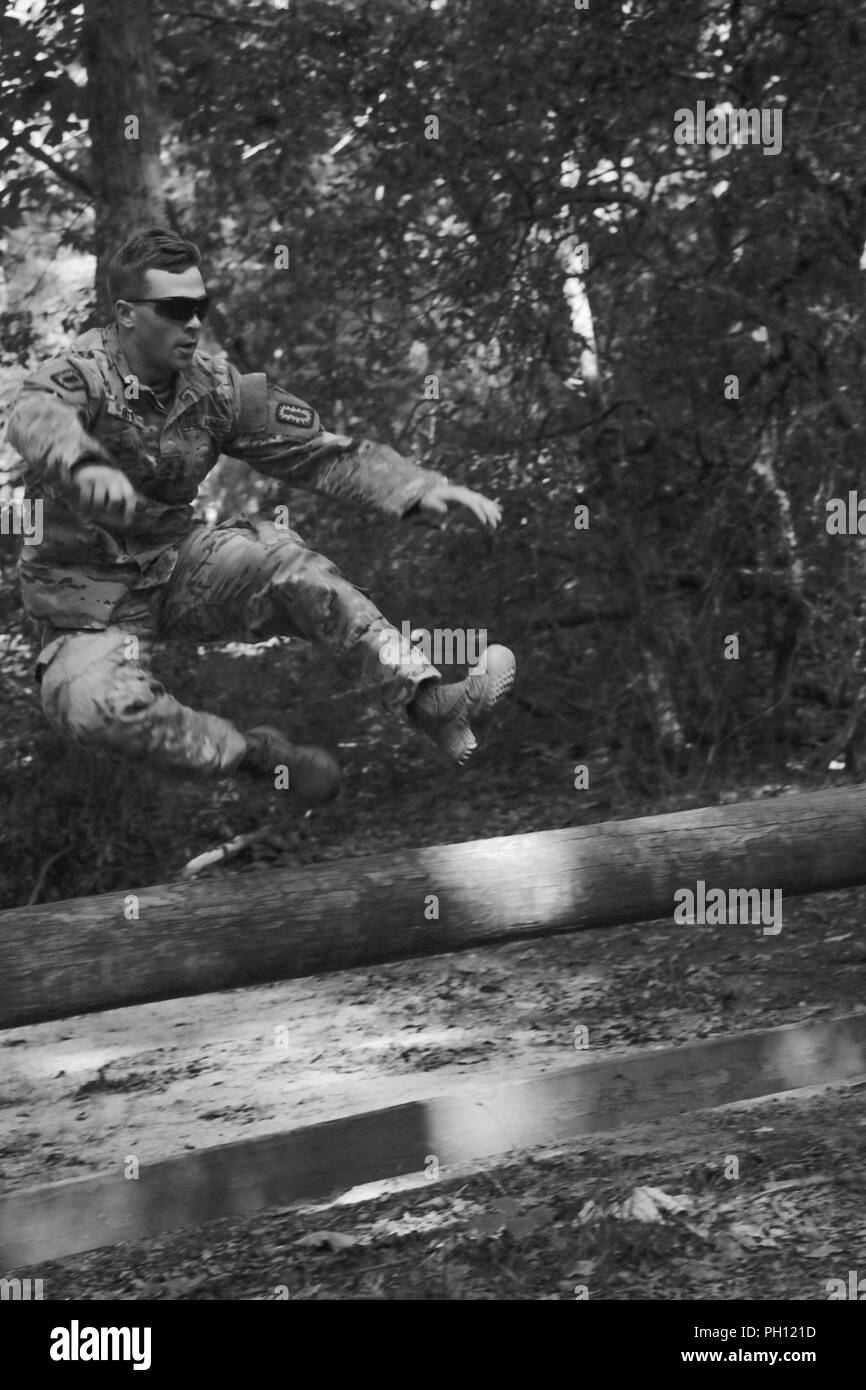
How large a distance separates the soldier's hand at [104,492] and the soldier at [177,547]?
2 cm

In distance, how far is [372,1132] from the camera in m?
3.71

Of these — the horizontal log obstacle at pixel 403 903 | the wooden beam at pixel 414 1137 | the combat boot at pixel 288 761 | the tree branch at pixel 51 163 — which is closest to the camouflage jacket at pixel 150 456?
the combat boot at pixel 288 761

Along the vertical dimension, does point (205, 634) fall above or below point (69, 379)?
below

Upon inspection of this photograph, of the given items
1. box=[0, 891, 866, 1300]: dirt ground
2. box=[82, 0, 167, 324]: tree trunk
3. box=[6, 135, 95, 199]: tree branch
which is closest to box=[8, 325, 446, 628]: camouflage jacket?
box=[0, 891, 866, 1300]: dirt ground

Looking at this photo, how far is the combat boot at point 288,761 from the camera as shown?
4.13 metres

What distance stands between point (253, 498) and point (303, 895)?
6793 millimetres

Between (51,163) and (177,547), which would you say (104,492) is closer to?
(177,547)

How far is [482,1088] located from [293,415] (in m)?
1.89

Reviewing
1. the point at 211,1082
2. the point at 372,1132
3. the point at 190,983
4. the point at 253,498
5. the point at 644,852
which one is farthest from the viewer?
the point at 253,498

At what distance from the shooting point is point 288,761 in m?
4.14

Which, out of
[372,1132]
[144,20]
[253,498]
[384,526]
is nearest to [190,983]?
[372,1132]

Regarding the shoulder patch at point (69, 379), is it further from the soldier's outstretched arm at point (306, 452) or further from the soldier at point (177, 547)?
the soldier's outstretched arm at point (306, 452)

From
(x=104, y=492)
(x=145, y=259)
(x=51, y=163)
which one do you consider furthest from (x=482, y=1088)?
(x=51, y=163)

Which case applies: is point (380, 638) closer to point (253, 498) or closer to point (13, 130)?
point (13, 130)
